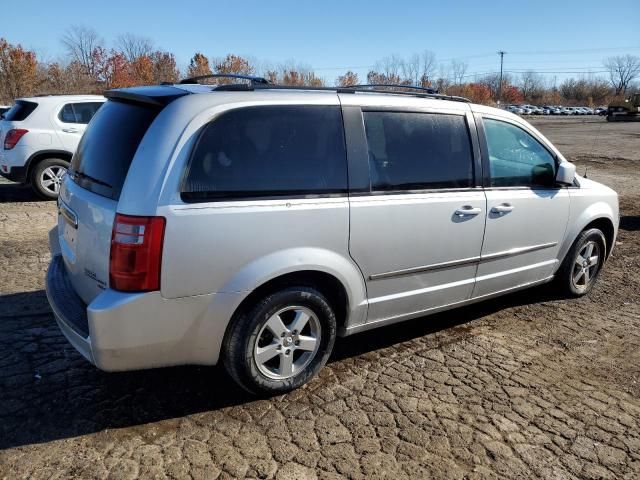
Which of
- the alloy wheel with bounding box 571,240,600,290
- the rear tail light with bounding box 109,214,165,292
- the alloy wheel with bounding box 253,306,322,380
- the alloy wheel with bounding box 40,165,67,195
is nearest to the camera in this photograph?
the rear tail light with bounding box 109,214,165,292

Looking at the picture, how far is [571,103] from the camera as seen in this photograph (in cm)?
12394

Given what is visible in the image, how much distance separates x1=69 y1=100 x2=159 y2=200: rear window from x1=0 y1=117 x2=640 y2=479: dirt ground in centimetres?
128

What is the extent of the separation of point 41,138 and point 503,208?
26.2ft

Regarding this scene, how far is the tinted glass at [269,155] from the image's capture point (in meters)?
2.83

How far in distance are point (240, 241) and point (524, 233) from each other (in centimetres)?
253

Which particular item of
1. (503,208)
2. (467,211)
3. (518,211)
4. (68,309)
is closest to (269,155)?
(68,309)

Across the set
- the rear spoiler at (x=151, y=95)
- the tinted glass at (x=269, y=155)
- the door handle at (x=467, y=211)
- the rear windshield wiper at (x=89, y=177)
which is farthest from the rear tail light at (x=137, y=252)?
the door handle at (x=467, y=211)

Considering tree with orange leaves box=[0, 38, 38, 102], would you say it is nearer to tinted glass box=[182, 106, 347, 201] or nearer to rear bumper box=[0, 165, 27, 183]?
rear bumper box=[0, 165, 27, 183]

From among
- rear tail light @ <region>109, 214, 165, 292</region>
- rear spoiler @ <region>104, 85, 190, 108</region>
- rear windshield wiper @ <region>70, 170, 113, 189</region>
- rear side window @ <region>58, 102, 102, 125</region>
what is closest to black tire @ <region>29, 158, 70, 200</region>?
rear side window @ <region>58, 102, 102, 125</region>

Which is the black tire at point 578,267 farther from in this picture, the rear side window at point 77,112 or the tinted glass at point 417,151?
the rear side window at point 77,112

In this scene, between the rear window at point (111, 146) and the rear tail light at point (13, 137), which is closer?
the rear window at point (111, 146)

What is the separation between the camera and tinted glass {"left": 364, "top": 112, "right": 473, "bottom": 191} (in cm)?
346

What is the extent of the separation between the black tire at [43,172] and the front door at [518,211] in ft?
25.4

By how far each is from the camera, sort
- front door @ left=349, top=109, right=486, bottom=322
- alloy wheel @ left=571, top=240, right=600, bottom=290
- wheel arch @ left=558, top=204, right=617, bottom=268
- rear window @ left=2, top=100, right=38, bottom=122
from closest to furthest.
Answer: front door @ left=349, top=109, right=486, bottom=322
wheel arch @ left=558, top=204, right=617, bottom=268
alloy wheel @ left=571, top=240, right=600, bottom=290
rear window @ left=2, top=100, right=38, bottom=122
